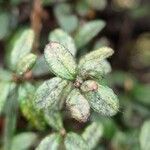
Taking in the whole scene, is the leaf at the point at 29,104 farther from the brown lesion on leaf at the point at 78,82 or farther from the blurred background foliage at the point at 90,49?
the brown lesion on leaf at the point at 78,82

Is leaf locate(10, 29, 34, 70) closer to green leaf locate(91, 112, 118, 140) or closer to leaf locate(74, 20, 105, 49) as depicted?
leaf locate(74, 20, 105, 49)

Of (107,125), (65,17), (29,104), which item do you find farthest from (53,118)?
(65,17)

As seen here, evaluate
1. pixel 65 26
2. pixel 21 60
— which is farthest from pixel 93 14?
pixel 21 60

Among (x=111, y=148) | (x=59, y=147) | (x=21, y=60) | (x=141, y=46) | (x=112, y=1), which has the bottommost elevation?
(x=141, y=46)

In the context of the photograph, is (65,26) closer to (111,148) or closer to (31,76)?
(31,76)

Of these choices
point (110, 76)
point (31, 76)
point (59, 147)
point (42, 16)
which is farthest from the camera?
point (110, 76)

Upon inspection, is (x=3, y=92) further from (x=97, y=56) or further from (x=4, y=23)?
(x=4, y=23)

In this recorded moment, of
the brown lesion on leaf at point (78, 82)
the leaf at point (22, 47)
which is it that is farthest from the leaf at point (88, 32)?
the brown lesion on leaf at point (78, 82)
